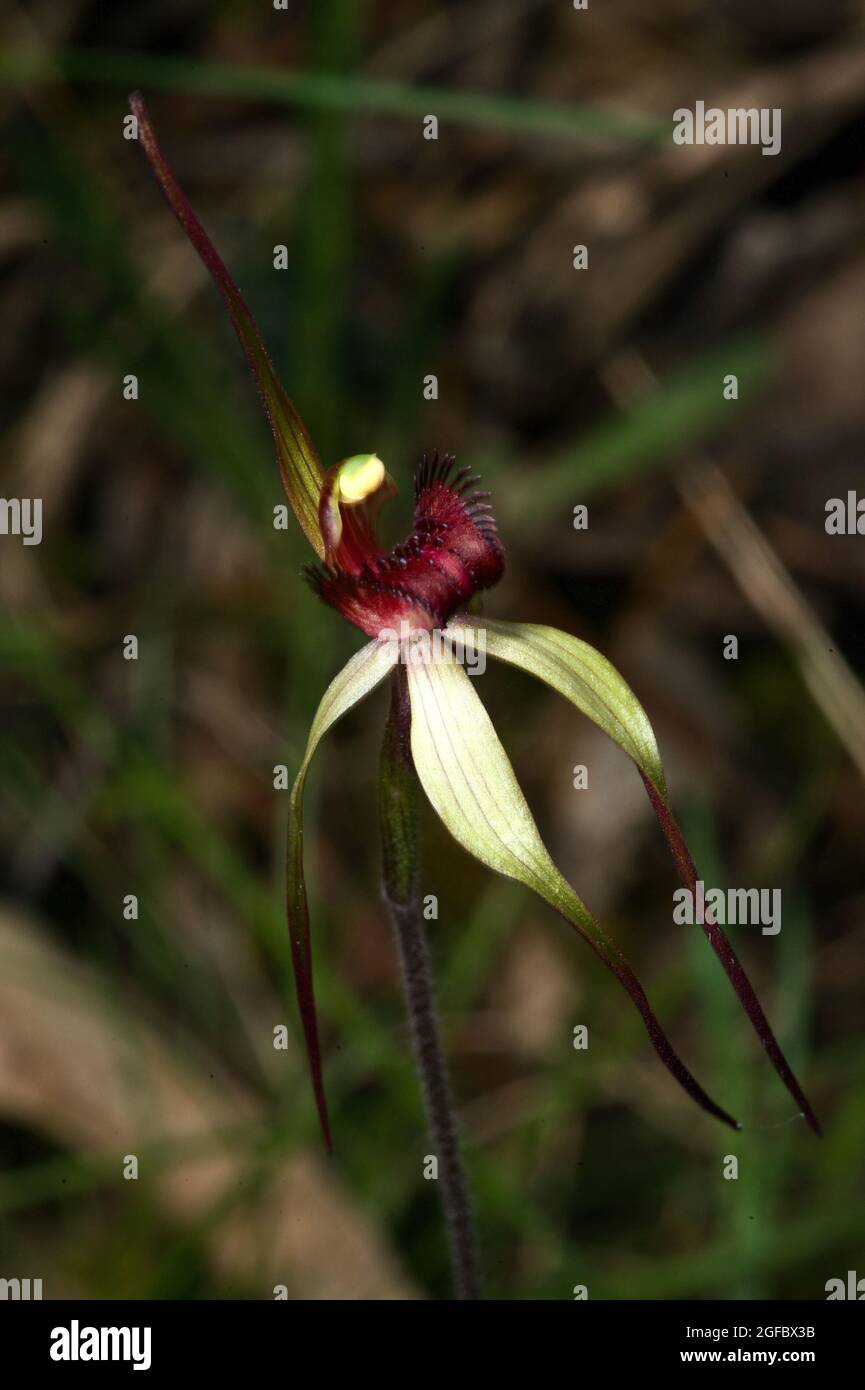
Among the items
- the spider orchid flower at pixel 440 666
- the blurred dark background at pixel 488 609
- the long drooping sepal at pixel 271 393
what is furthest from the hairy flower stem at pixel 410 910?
the blurred dark background at pixel 488 609

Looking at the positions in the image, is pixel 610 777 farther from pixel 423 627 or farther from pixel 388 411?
pixel 423 627

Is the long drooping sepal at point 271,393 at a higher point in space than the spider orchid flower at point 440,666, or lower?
higher

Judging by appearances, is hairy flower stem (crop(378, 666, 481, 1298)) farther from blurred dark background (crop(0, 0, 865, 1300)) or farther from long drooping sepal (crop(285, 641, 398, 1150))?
blurred dark background (crop(0, 0, 865, 1300))

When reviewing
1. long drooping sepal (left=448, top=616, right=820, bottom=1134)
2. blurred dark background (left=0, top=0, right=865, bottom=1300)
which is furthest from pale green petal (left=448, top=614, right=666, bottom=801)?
blurred dark background (left=0, top=0, right=865, bottom=1300)

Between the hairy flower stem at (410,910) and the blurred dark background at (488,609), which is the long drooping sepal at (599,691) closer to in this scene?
the hairy flower stem at (410,910)

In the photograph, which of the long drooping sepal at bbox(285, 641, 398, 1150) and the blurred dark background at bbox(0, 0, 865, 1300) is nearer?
the long drooping sepal at bbox(285, 641, 398, 1150)

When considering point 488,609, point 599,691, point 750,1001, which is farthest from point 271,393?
point 488,609
